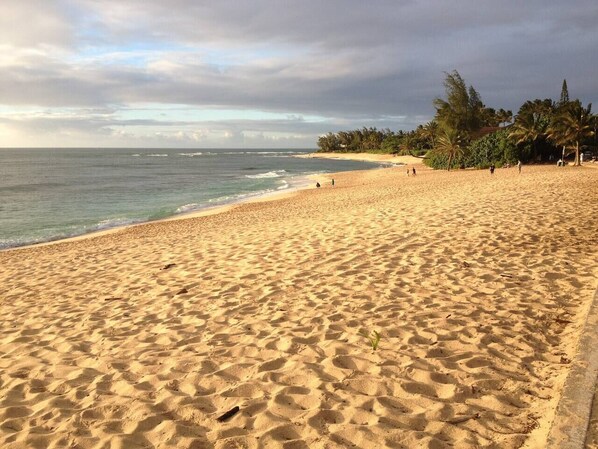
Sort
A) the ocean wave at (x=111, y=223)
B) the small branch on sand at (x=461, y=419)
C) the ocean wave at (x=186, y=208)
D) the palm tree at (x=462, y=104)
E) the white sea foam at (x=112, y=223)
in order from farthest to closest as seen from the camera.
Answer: the palm tree at (x=462, y=104) < the ocean wave at (x=186, y=208) < the white sea foam at (x=112, y=223) < the ocean wave at (x=111, y=223) < the small branch on sand at (x=461, y=419)

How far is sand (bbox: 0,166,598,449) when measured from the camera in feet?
11.7

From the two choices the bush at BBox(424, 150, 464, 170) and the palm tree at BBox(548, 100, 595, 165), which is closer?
the palm tree at BBox(548, 100, 595, 165)

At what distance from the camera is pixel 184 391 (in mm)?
4160

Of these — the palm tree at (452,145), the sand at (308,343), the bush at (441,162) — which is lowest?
the sand at (308,343)

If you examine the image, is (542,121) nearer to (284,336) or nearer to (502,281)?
(502,281)

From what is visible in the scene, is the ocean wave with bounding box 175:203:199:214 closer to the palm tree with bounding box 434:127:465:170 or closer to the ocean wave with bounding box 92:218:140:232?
the ocean wave with bounding box 92:218:140:232

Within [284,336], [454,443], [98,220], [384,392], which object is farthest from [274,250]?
[98,220]

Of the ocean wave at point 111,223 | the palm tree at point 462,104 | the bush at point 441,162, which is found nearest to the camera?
the ocean wave at point 111,223

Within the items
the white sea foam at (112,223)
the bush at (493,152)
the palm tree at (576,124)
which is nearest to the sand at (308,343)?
the white sea foam at (112,223)

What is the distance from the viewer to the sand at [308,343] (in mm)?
3566

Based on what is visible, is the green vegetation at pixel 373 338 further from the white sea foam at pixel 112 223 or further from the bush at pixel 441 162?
the bush at pixel 441 162

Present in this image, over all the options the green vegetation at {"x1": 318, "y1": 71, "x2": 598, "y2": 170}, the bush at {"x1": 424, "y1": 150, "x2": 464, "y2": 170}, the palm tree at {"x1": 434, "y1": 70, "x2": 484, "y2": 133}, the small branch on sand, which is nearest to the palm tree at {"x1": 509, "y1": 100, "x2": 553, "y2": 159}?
the green vegetation at {"x1": 318, "y1": 71, "x2": 598, "y2": 170}

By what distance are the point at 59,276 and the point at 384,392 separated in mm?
8069

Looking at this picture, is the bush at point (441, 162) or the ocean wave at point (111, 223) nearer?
the ocean wave at point (111, 223)
